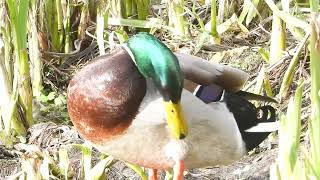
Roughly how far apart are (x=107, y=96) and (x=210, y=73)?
501 mm

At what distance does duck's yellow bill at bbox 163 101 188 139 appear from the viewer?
8.49ft

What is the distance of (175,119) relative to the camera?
8.48 ft

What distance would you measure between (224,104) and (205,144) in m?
0.22

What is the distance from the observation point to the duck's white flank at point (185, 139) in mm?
2709

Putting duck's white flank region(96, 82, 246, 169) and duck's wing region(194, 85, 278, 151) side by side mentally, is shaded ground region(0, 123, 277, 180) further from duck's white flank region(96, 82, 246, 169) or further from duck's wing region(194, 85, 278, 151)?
duck's white flank region(96, 82, 246, 169)

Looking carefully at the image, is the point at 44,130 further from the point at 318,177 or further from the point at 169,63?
the point at 318,177

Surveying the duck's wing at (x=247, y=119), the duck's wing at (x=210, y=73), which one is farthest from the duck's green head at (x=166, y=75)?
the duck's wing at (x=247, y=119)

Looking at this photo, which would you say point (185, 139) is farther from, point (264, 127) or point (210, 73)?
point (264, 127)

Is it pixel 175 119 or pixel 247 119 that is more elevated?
pixel 175 119

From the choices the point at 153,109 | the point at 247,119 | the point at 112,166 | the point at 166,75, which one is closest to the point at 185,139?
the point at 153,109

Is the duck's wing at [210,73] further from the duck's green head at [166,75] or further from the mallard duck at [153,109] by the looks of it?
the duck's green head at [166,75]

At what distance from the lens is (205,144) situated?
9.57 ft

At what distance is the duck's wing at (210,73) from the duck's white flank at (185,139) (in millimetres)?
104

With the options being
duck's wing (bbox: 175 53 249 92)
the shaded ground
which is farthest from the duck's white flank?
the shaded ground
